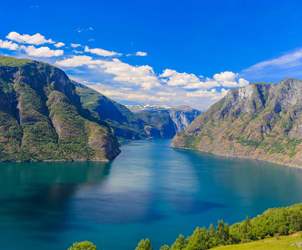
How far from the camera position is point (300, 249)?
113125mm

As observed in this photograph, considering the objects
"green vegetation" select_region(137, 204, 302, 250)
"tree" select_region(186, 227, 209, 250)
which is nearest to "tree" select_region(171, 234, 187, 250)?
"green vegetation" select_region(137, 204, 302, 250)

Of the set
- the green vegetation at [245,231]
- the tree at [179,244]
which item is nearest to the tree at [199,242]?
the green vegetation at [245,231]

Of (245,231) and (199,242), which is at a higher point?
(245,231)

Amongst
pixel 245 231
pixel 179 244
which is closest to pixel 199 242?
pixel 179 244

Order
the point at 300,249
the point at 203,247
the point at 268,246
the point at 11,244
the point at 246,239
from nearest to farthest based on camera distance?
the point at 300,249, the point at 268,246, the point at 203,247, the point at 246,239, the point at 11,244

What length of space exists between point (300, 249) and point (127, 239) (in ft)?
302

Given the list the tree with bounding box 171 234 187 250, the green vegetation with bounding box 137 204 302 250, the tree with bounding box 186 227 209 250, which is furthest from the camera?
the green vegetation with bounding box 137 204 302 250

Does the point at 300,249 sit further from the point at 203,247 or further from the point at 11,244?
the point at 11,244

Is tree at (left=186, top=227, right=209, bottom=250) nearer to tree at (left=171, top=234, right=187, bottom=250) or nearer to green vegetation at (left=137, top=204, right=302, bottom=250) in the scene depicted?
green vegetation at (left=137, top=204, right=302, bottom=250)

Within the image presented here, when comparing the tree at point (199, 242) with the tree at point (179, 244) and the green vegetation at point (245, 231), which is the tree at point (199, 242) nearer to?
the green vegetation at point (245, 231)

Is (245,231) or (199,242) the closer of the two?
(199,242)

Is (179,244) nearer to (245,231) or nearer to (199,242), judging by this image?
(199,242)

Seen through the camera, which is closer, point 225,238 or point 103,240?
point 225,238

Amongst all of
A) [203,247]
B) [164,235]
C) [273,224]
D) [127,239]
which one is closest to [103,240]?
[127,239]
